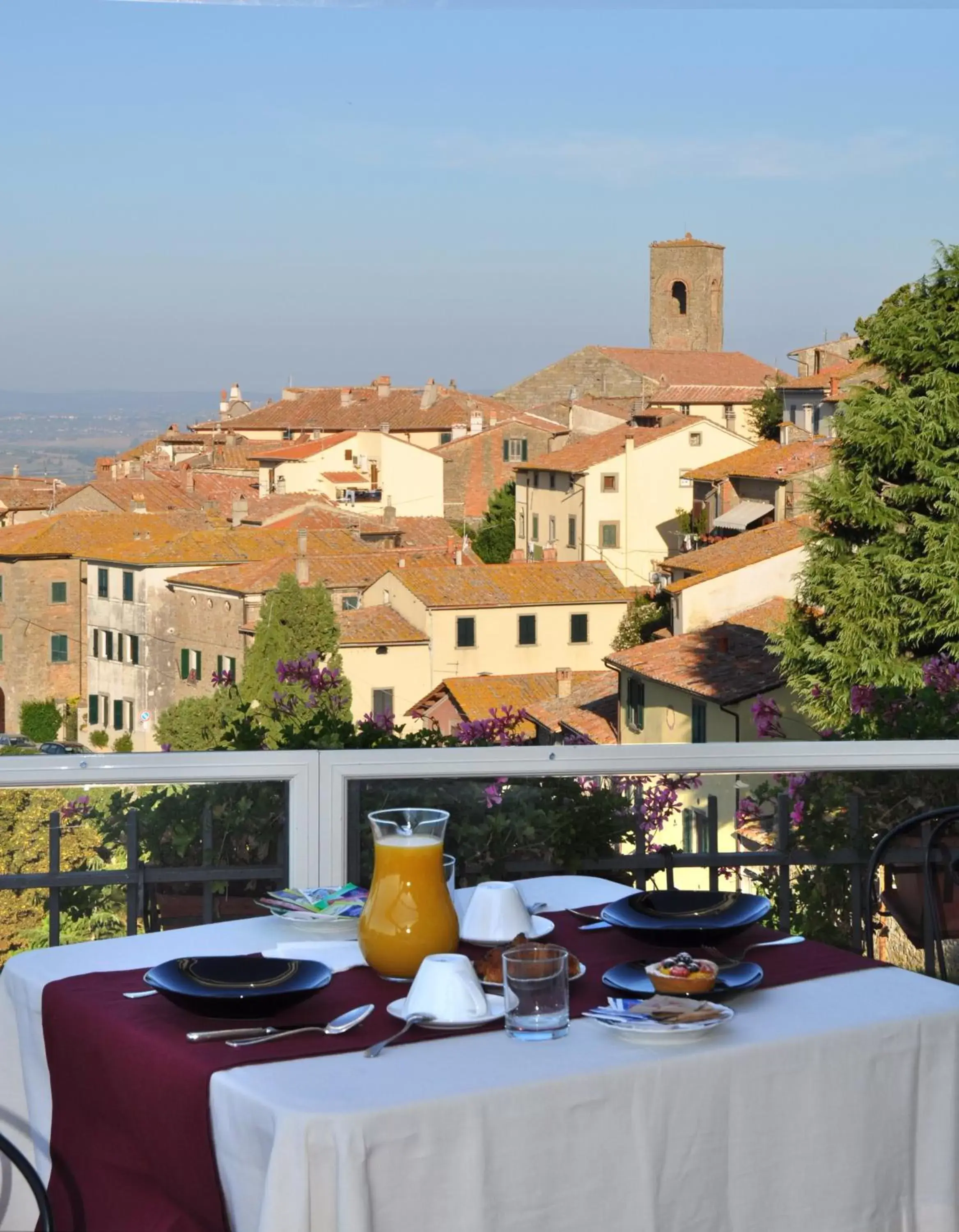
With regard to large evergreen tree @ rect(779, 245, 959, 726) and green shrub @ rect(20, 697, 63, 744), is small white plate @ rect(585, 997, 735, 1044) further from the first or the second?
green shrub @ rect(20, 697, 63, 744)

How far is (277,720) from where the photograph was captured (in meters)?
3.40

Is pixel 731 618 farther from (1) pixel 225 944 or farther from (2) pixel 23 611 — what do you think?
(1) pixel 225 944

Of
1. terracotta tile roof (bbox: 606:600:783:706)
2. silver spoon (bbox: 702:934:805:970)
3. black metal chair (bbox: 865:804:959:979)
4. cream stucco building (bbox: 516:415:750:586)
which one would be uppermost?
cream stucco building (bbox: 516:415:750:586)

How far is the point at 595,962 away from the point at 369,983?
203 mm

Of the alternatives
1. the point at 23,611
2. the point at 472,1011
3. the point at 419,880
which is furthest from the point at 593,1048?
the point at 23,611

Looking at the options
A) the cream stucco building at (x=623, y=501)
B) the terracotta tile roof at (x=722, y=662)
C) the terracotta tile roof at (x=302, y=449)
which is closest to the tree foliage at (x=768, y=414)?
the cream stucco building at (x=623, y=501)

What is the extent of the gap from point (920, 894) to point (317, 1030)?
118cm

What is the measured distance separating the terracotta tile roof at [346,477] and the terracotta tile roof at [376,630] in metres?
6.47

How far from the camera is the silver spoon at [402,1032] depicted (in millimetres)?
1081

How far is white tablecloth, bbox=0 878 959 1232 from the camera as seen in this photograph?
985 millimetres

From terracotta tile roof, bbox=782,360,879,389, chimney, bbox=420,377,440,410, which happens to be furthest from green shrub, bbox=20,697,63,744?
chimney, bbox=420,377,440,410

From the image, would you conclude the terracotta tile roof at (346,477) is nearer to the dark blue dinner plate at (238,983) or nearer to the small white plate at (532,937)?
the small white plate at (532,937)

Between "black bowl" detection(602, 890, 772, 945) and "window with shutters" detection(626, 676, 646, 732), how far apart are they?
16758 millimetres

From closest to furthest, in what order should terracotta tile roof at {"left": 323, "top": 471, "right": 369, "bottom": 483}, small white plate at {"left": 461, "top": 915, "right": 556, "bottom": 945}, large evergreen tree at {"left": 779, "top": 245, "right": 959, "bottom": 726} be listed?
1. small white plate at {"left": 461, "top": 915, "right": 556, "bottom": 945}
2. large evergreen tree at {"left": 779, "top": 245, "right": 959, "bottom": 726}
3. terracotta tile roof at {"left": 323, "top": 471, "right": 369, "bottom": 483}
